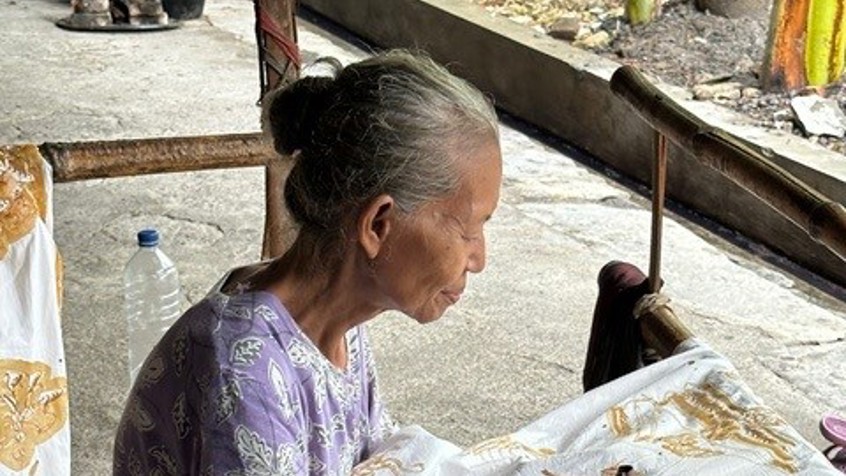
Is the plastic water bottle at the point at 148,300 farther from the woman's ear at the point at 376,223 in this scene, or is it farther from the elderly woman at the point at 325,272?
the woman's ear at the point at 376,223

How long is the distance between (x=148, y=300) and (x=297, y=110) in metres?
1.95

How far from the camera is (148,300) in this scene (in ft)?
11.3

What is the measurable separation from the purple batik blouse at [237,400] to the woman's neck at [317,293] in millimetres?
22

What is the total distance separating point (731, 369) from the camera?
82.5 inches

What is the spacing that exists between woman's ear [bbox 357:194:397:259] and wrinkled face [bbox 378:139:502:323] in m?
0.01

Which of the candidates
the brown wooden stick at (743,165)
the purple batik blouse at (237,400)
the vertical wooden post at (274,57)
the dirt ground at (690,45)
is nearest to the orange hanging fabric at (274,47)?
the vertical wooden post at (274,57)

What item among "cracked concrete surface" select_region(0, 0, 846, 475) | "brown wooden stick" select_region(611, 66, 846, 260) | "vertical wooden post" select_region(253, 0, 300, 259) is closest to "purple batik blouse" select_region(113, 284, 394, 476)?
"brown wooden stick" select_region(611, 66, 846, 260)

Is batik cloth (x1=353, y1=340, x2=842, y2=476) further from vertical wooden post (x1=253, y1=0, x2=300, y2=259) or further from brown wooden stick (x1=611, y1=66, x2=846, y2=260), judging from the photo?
vertical wooden post (x1=253, y1=0, x2=300, y2=259)

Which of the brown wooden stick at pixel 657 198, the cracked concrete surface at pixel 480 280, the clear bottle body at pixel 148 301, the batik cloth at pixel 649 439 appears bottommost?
the cracked concrete surface at pixel 480 280

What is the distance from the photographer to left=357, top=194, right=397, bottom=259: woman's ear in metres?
1.51

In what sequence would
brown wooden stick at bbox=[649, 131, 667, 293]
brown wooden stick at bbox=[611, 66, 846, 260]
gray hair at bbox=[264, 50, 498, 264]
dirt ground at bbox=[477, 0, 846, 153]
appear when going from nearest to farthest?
gray hair at bbox=[264, 50, 498, 264] → brown wooden stick at bbox=[611, 66, 846, 260] → brown wooden stick at bbox=[649, 131, 667, 293] → dirt ground at bbox=[477, 0, 846, 153]

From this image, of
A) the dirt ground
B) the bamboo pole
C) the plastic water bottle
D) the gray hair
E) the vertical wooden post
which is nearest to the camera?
the gray hair

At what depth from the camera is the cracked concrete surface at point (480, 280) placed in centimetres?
336

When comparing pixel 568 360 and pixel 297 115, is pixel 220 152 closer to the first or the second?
pixel 297 115
